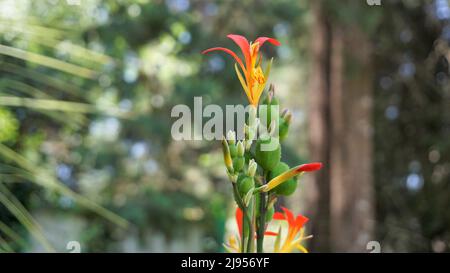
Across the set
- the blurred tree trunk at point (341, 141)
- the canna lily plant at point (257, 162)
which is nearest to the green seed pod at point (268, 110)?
the canna lily plant at point (257, 162)

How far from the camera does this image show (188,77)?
2.46m

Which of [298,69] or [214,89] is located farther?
[298,69]

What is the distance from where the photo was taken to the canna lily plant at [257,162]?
0.33 meters

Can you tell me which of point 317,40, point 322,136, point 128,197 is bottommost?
point 128,197

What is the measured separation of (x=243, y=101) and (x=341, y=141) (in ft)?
1.44

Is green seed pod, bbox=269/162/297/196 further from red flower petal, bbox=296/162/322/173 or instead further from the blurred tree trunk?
the blurred tree trunk

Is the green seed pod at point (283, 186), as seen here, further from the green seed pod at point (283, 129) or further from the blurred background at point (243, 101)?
the blurred background at point (243, 101)

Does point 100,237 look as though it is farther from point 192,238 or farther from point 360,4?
point 360,4

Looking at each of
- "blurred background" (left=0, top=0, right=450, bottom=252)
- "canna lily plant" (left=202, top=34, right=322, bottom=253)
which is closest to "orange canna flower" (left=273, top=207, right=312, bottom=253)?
"canna lily plant" (left=202, top=34, right=322, bottom=253)

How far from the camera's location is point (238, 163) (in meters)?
0.33

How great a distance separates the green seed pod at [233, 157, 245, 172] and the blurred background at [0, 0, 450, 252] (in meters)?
1.38
